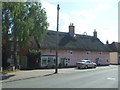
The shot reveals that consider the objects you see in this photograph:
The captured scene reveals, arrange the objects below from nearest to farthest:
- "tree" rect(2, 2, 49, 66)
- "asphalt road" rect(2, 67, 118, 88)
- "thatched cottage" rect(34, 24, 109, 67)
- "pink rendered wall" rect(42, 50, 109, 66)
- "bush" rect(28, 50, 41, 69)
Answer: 1. "asphalt road" rect(2, 67, 118, 88)
2. "tree" rect(2, 2, 49, 66)
3. "bush" rect(28, 50, 41, 69)
4. "thatched cottage" rect(34, 24, 109, 67)
5. "pink rendered wall" rect(42, 50, 109, 66)

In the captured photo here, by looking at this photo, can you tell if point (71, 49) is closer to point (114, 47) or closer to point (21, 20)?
point (21, 20)

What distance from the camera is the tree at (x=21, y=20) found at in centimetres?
2796

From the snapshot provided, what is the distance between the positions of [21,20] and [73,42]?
84.2ft

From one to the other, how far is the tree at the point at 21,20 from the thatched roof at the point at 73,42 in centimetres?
1200

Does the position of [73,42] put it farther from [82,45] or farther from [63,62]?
[63,62]

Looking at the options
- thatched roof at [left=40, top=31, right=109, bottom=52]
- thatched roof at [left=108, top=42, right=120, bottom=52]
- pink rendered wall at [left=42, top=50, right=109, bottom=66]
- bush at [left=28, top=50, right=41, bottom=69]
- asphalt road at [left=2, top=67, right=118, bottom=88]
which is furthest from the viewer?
thatched roof at [left=108, top=42, right=120, bottom=52]

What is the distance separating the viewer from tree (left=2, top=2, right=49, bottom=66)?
28.0 metres

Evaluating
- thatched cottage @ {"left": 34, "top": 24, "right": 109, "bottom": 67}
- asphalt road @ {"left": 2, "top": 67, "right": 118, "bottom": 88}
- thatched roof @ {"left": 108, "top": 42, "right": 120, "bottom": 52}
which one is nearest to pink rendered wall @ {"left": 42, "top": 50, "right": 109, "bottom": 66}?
thatched cottage @ {"left": 34, "top": 24, "right": 109, "bottom": 67}

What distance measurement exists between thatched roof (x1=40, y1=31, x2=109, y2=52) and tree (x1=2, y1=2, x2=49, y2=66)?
39.4ft

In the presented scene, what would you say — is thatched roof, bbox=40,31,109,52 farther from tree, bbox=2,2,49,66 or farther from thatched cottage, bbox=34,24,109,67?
tree, bbox=2,2,49,66

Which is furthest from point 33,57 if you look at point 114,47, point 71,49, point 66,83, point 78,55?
point 114,47

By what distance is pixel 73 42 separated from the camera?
5444 centimetres

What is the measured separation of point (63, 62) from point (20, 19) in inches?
831

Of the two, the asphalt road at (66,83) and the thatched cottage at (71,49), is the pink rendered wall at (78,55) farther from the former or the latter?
the asphalt road at (66,83)
